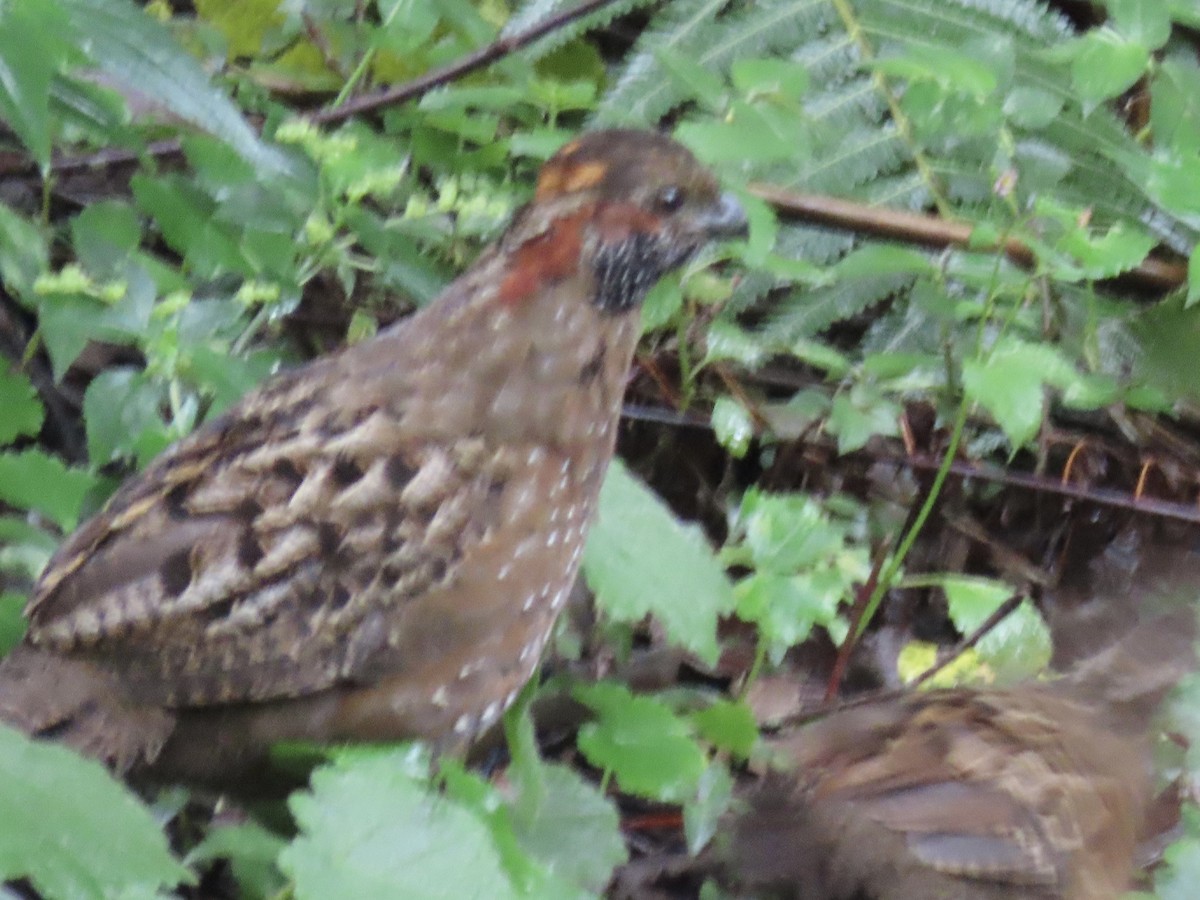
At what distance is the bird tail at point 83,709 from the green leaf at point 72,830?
13.6 inches

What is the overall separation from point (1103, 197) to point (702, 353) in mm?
948

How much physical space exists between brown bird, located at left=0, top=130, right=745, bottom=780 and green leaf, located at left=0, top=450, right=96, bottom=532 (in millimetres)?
164

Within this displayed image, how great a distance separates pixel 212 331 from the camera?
2289 mm

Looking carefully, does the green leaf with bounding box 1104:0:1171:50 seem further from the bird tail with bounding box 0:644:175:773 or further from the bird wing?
the bird tail with bounding box 0:644:175:773

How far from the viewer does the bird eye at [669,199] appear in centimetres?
207

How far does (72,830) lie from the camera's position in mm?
1333

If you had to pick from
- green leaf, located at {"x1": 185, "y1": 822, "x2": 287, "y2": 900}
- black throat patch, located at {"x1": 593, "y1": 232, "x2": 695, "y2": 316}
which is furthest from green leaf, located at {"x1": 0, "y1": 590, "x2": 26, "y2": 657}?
black throat patch, located at {"x1": 593, "y1": 232, "x2": 695, "y2": 316}

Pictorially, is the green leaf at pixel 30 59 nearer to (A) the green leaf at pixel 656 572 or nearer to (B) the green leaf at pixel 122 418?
(B) the green leaf at pixel 122 418

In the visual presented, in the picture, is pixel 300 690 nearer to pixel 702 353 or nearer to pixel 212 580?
pixel 212 580

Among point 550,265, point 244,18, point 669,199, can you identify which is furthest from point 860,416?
point 244,18

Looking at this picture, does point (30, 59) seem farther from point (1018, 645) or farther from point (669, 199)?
point (1018, 645)

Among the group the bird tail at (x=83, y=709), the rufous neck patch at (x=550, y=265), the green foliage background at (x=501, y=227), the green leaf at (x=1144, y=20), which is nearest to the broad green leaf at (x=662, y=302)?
the green foliage background at (x=501, y=227)

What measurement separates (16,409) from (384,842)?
121 cm

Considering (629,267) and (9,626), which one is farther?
(629,267)
